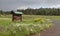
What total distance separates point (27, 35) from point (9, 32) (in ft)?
6.37

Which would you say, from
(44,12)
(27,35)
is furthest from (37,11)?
(27,35)

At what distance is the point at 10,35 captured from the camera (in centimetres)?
1061

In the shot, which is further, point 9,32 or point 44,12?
point 44,12

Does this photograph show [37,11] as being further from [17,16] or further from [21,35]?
[21,35]

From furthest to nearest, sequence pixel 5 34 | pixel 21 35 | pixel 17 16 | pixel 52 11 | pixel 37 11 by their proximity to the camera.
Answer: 1. pixel 52 11
2. pixel 37 11
3. pixel 17 16
4. pixel 21 35
5. pixel 5 34

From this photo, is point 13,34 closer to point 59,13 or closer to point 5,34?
point 5,34

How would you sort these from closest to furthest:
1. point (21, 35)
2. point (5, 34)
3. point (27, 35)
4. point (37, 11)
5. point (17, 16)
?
point (5, 34) < point (21, 35) < point (27, 35) < point (17, 16) < point (37, 11)

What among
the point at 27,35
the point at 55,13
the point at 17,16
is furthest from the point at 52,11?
the point at 27,35

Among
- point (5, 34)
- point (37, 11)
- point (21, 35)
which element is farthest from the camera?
point (37, 11)

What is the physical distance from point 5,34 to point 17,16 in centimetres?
2475

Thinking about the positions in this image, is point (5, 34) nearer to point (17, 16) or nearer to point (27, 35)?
point (27, 35)

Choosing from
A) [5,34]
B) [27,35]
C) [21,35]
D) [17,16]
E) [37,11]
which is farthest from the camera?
[37,11]

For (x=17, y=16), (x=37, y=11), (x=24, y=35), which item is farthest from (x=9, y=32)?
(x=37, y=11)

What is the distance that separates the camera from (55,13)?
101m
